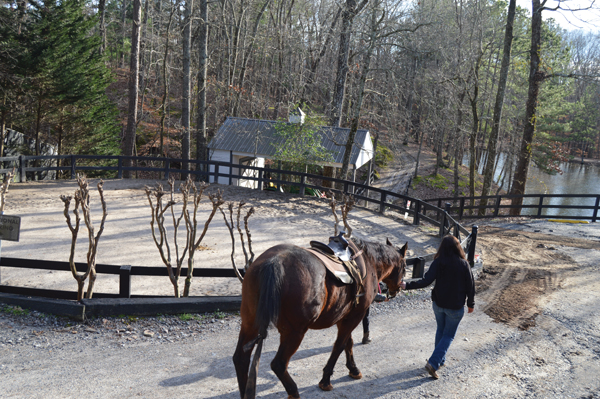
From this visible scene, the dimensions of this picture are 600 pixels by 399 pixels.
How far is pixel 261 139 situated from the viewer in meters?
18.2

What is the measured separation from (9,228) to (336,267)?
14.2ft

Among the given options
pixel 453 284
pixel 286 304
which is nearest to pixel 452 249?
pixel 453 284

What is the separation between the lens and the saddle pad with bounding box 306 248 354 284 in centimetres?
379

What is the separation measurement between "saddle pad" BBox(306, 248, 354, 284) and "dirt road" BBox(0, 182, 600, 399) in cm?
123

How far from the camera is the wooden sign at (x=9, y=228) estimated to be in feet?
17.0

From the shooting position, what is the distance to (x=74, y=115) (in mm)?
17734

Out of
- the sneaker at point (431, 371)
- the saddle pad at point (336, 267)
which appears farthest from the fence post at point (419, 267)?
the saddle pad at point (336, 267)

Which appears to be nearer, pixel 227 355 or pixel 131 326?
pixel 227 355

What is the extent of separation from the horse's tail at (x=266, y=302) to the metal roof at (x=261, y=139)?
557 inches

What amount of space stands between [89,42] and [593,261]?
779 inches

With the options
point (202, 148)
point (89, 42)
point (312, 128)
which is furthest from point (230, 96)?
point (312, 128)

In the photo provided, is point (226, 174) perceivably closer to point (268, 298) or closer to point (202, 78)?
point (202, 78)

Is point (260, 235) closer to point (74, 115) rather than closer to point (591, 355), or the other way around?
point (591, 355)

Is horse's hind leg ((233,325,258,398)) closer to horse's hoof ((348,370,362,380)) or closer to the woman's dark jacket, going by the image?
horse's hoof ((348,370,362,380))
